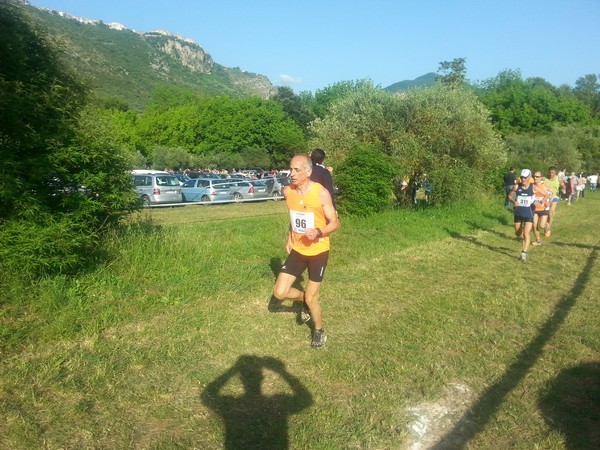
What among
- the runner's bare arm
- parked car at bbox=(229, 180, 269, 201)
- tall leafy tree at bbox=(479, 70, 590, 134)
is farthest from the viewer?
tall leafy tree at bbox=(479, 70, 590, 134)

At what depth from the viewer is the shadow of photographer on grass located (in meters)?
3.43

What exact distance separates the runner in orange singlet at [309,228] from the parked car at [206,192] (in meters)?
22.0

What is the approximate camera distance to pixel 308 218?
5.19 meters

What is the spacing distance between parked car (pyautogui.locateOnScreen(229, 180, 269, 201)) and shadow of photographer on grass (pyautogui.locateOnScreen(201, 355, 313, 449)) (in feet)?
78.0

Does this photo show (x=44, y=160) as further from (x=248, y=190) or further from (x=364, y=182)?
(x=248, y=190)

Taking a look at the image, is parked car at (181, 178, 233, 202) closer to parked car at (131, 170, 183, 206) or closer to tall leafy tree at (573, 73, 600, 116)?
parked car at (131, 170, 183, 206)

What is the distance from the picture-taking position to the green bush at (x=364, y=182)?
46.6 ft

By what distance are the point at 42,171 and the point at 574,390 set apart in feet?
19.7

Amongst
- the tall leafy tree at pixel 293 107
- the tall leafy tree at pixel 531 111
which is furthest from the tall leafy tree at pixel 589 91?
the tall leafy tree at pixel 293 107

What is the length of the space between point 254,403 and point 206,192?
24.0m

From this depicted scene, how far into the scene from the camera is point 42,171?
18.9 ft

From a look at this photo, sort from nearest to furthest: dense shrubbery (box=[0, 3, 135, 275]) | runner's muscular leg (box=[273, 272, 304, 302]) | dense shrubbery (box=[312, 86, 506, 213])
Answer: runner's muscular leg (box=[273, 272, 304, 302])
dense shrubbery (box=[0, 3, 135, 275])
dense shrubbery (box=[312, 86, 506, 213])

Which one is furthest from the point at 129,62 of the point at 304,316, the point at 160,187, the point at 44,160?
the point at 304,316

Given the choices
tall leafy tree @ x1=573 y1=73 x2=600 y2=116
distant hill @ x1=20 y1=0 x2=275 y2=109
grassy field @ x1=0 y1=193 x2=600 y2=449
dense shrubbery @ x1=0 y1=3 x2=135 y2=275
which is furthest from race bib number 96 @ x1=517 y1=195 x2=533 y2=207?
tall leafy tree @ x1=573 y1=73 x2=600 y2=116
